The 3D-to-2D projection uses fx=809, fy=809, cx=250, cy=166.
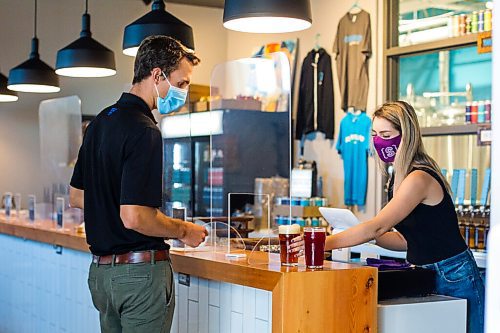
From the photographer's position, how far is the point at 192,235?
3.11m

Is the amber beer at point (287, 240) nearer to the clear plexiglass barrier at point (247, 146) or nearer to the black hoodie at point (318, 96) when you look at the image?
the clear plexiglass barrier at point (247, 146)

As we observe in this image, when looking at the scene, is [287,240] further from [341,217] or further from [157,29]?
[157,29]

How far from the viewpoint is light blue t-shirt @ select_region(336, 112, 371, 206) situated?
7.32 metres

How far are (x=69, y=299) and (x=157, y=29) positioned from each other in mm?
1725

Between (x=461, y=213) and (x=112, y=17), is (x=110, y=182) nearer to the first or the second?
(x=461, y=213)

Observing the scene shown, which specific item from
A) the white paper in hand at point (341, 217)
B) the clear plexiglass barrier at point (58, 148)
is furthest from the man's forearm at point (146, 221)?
the clear plexiglass barrier at point (58, 148)

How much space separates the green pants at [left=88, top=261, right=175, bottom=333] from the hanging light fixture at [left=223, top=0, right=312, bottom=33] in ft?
3.63

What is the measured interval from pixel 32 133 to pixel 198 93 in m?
1.99

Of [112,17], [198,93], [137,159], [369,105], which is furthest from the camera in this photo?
[112,17]

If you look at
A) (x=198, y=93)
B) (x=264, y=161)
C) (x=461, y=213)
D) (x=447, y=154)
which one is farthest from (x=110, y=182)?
(x=198, y=93)

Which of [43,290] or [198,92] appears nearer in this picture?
[43,290]

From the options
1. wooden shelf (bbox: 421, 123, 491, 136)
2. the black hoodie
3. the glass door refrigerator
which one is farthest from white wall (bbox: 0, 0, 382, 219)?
the glass door refrigerator

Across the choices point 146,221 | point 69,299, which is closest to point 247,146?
point 69,299

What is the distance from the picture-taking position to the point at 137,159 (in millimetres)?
2830
